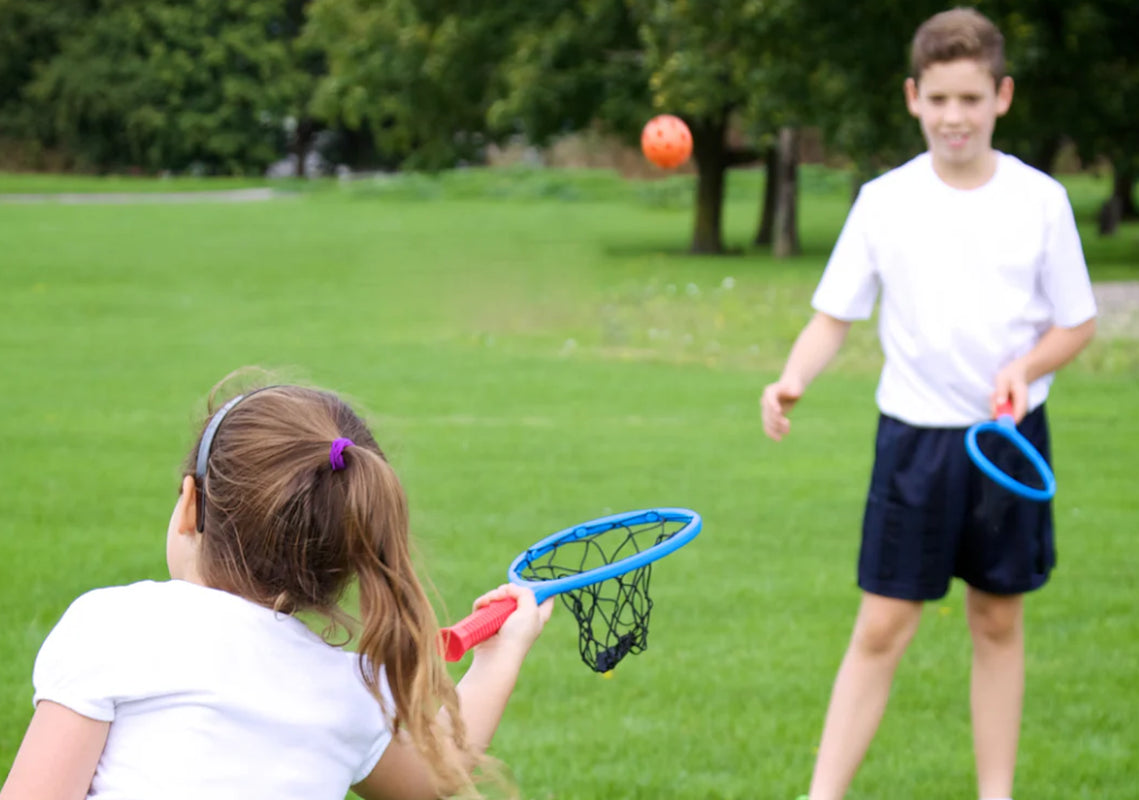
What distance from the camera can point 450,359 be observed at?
45.6ft

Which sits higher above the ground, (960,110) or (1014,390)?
(960,110)

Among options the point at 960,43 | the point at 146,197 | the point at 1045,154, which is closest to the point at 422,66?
the point at 1045,154

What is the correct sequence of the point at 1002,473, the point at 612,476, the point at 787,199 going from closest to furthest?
1. the point at 1002,473
2. the point at 612,476
3. the point at 787,199

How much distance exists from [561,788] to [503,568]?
2363 mm

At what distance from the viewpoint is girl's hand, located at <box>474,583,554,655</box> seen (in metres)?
2.42

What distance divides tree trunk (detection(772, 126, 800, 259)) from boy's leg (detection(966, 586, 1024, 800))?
76.9 feet

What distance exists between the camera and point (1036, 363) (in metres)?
3.78

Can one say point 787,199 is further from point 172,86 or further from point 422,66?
point 172,86

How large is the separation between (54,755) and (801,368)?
242 centimetres

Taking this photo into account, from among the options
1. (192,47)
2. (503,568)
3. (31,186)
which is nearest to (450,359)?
(503,568)

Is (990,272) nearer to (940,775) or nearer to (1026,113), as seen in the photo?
(940,775)

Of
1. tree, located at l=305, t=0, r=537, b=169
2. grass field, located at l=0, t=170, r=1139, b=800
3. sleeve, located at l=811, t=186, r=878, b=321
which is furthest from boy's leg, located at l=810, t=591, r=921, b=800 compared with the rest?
tree, located at l=305, t=0, r=537, b=169

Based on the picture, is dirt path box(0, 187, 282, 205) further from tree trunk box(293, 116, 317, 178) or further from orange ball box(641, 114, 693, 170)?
orange ball box(641, 114, 693, 170)

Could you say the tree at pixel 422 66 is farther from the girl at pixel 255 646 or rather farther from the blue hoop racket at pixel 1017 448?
the girl at pixel 255 646
